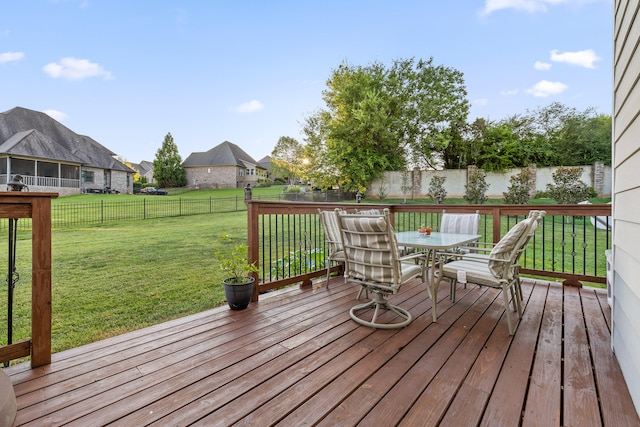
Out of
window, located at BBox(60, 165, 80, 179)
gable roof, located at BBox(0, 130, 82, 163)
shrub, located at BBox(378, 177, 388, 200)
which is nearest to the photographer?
gable roof, located at BBox(0, 130, 82, 163)

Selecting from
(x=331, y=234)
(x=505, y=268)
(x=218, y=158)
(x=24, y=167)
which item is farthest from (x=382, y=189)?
(x=218, y=158)

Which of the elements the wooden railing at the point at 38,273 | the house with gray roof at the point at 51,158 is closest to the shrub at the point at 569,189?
the wooden railing at the point at 38,273

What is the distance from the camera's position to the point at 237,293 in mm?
2738

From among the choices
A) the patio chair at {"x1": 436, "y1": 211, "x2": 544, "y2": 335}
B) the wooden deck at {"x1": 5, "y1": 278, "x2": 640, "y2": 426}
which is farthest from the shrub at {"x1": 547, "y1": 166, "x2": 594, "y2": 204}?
the patio chair at {"x1": 436, "y1": 211, "x2": 544, "y2": 335}

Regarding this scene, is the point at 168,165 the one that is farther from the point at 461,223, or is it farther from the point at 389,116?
the point at 461,223

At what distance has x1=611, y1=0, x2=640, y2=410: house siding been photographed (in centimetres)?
151

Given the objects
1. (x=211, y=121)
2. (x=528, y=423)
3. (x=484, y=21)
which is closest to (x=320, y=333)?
(x=528, y=423)

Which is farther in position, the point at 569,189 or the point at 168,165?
the point at 168,165

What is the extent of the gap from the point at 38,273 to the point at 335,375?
186 centimetres

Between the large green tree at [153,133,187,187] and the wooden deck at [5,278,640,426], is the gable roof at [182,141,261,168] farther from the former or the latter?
the wooden deck at [5,278,640,426]

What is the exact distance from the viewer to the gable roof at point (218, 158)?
111 ft

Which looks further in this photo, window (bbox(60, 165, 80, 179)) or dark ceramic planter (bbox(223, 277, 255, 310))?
window (bbox(60, 165, 80, 179))

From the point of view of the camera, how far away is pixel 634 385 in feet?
4.85

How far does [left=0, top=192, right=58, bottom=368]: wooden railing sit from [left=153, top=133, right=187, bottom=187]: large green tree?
34.2 meters
